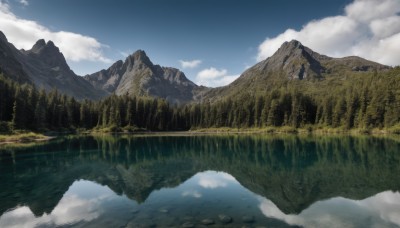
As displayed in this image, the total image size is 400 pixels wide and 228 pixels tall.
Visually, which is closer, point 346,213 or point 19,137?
point 346,213

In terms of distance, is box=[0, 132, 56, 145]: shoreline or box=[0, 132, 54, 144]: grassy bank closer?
box=[0, 132, 56, 145]: shoreline

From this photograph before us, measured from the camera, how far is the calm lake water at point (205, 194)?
22234 millimetres

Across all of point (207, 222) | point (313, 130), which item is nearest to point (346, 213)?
point (207, 222)

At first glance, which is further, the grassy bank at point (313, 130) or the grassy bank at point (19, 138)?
the grassy bank at point (313, 130)

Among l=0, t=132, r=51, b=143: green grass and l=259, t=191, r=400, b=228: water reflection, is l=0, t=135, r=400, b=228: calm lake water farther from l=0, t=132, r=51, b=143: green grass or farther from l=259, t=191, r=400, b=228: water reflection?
l=0, t=132, r=51, b=143: green grass

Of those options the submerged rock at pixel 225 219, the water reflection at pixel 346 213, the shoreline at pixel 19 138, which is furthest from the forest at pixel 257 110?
the submerged rock at pixel 225 219

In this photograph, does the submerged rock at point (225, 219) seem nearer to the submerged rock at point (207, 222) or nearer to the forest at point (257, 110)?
the submerged rock at point (207, 222)

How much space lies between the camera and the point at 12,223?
21.8 metres

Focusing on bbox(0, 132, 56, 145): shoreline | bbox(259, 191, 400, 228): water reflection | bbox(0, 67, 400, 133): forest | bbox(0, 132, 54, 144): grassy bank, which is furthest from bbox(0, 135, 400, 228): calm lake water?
bbox(0, 67, 400, 133): forest

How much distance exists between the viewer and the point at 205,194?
3089cm

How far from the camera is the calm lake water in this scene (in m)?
22.2

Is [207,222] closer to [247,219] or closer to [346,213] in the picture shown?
[247,219]

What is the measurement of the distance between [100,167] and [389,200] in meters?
43.3

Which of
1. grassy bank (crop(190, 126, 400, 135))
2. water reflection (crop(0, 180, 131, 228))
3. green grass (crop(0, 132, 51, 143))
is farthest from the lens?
grassy bank (crop(190, 126, 400, 135))
